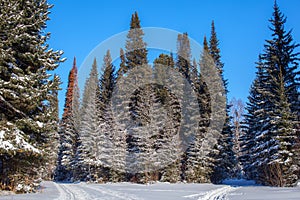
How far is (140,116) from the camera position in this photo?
101ft

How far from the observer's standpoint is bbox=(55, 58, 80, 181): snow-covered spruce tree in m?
39.8

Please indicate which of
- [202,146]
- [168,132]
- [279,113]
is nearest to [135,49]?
[168,132]

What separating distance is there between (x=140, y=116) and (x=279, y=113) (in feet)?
47.2

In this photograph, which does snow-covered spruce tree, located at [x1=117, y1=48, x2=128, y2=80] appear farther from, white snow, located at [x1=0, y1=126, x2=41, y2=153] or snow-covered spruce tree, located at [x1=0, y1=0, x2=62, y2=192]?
white snow, located at [x1=0, y1=126, x2=41, y2=153]

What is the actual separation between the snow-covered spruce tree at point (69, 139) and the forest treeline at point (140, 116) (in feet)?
0.62

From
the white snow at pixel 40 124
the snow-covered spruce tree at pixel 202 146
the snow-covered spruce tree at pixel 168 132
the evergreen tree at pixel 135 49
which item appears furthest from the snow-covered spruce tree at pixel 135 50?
the white snow at pixel 40 124

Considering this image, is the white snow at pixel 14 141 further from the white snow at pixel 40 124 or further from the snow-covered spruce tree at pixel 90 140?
the snow-covered spruce tree at pixel 90 140

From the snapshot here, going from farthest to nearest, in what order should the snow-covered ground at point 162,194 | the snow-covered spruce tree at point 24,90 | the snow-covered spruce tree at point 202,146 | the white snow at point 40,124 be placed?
the snow-covered spruce tree at point 202,146 → the white snow at point 40,124 → the snow-covered spruce tree at point 24,90 → the snow-covered ground at point 162,194

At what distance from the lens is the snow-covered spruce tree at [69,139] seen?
39756 mm

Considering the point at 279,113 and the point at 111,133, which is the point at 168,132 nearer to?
the point at 111,133

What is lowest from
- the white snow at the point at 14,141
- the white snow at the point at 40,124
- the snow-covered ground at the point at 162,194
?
the snow-covered ground at the point at 162,194

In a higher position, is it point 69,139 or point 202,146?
point 69,139

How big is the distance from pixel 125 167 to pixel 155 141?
422cm

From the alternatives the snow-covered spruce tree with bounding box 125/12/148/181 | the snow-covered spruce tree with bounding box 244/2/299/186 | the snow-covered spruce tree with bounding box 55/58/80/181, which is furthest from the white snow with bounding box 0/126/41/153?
the snow-covered spruce tree with bounding box 55/58/80/181
